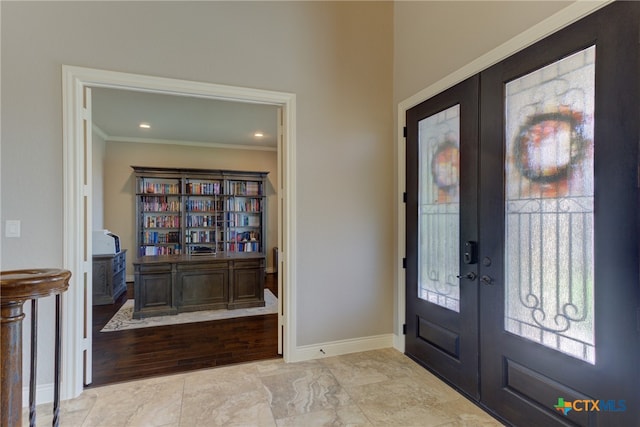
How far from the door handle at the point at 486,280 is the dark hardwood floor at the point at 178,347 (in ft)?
6.34

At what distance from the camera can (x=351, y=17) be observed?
9.87ft

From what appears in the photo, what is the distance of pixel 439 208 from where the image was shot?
101 inches

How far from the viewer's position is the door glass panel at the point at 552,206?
5.20 feet

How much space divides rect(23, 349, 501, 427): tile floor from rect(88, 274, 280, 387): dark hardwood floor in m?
0.21

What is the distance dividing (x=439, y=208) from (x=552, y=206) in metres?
0.88

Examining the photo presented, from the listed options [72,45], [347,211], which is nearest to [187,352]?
[347,211]

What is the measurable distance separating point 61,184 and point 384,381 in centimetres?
Result: 282

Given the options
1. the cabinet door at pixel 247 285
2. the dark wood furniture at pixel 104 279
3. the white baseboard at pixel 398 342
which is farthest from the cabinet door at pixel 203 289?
the white baseboard at pixel 398 342

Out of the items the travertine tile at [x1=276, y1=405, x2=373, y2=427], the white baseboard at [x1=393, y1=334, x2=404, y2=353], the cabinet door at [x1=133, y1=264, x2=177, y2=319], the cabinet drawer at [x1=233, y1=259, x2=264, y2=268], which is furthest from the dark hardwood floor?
the white baseboard at [x1=393, y1=334, x2=404, y2=353]

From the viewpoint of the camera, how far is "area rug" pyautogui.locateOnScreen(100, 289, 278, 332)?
3822 mm

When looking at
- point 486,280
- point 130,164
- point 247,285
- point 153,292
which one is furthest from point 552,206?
point 130,164

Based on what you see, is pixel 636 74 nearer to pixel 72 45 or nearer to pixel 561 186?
pixel 561 186

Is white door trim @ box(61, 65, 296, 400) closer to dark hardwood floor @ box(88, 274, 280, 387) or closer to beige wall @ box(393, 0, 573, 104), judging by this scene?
dark hardwood floor @ box(88, 274, 280, 387)

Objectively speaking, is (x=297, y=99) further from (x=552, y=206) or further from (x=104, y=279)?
(x=104, y=279)
